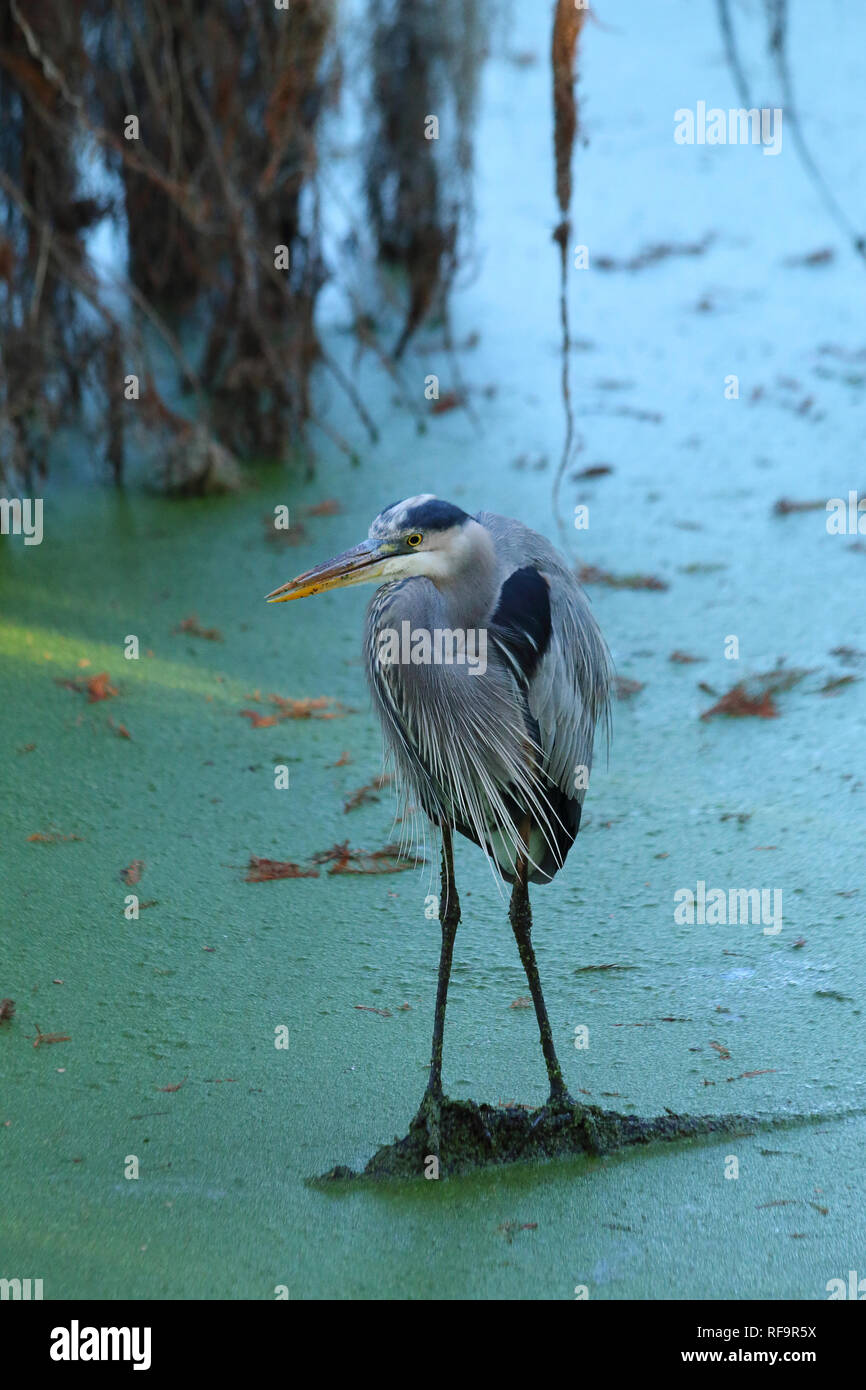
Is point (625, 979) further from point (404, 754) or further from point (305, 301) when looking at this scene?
point (305, 301)

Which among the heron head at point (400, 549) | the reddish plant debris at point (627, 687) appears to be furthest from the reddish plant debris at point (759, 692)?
the heron head at point (400, 549)

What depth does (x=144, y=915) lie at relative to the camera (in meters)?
3.10

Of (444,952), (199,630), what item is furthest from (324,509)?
(444,952)

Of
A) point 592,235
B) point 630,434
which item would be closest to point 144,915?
point 630,434

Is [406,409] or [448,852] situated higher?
[406,409]

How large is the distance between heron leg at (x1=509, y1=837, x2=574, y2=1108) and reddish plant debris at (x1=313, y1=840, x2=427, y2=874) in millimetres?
763

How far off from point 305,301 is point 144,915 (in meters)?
3.19

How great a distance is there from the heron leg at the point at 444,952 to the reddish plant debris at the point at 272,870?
772mm

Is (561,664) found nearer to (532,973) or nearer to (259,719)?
(532,973)

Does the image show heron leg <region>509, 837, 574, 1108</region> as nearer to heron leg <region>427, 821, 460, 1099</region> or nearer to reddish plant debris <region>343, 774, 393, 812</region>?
heron leg <region>427, 821, 460, 1099</region>

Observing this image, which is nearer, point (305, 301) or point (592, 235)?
point (305, 301)

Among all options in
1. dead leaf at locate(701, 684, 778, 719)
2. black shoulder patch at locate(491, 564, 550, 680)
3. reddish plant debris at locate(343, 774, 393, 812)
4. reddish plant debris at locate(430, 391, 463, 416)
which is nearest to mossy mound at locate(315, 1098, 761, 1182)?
black shoulder patch at locate(491, 564, 550, 680)

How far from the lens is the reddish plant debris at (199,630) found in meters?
4.50

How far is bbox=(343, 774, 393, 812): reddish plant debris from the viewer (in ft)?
11.9
